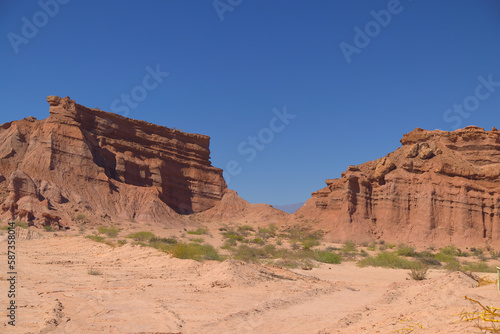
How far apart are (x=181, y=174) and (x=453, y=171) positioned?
106 feet

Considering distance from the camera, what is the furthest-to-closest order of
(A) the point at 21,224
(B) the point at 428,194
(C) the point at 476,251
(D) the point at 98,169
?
(D) the point at 98,169, (B) the point at 428,194, (C) the point at 476,251, (A) the point at 21,224

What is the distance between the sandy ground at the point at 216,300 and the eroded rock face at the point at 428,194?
21.4 metres

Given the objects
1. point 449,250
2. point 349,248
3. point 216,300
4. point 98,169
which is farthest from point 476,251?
point 98,169

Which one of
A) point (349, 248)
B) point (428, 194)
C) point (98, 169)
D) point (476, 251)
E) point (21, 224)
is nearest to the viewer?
point (349, 248)

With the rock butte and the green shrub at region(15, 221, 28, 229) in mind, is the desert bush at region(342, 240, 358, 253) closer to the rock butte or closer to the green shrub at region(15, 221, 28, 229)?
the rock butte

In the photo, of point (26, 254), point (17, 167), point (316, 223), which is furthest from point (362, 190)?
point (17, 167)

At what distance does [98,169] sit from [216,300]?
37.6 m

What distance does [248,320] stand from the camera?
7.57m

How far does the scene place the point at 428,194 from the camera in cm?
3522

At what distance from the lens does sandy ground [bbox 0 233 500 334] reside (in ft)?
22.0

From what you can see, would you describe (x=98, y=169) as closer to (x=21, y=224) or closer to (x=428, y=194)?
(x=21, y=224)

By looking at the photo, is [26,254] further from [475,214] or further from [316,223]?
[475,214]

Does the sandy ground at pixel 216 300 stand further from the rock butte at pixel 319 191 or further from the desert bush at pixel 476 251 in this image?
the rock butte at pixel 319 191

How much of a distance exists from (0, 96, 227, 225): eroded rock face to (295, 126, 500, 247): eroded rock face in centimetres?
1882
